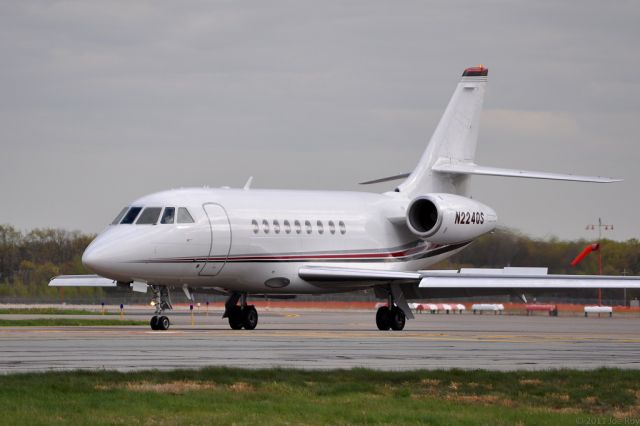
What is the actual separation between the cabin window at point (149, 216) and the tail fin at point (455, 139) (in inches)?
420

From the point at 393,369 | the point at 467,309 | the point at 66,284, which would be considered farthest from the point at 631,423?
the point at 467,309

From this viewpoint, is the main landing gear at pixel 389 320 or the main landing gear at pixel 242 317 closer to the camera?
the main landing gear at pixel 242 317

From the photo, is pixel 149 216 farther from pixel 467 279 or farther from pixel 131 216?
pixel 467 279

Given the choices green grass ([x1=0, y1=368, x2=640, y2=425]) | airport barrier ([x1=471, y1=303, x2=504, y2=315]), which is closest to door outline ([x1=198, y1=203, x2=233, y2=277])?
green grass ([x1=0, y1=368, x2=640, y2=425])

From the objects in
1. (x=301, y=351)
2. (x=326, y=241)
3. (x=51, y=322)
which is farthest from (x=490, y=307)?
(x=301, y=351)

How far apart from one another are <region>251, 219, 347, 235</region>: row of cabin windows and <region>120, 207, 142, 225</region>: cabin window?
3346 mm

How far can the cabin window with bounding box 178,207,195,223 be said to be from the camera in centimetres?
3231

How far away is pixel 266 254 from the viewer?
113 ft

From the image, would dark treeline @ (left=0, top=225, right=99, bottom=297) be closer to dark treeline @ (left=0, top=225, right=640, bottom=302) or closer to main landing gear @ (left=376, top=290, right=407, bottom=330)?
dark treeline @ (left=0, top=225, right=640, bottom=302)

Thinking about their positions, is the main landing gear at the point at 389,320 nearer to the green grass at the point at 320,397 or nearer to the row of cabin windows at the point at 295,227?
the row of cabin windows at the point at 295,227

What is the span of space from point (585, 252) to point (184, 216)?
22.9m

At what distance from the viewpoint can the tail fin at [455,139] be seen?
4041 cm

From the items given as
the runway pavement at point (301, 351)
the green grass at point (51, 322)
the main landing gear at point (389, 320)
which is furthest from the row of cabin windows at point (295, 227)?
the green grass at point (51, 322)

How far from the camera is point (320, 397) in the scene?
14852mm
